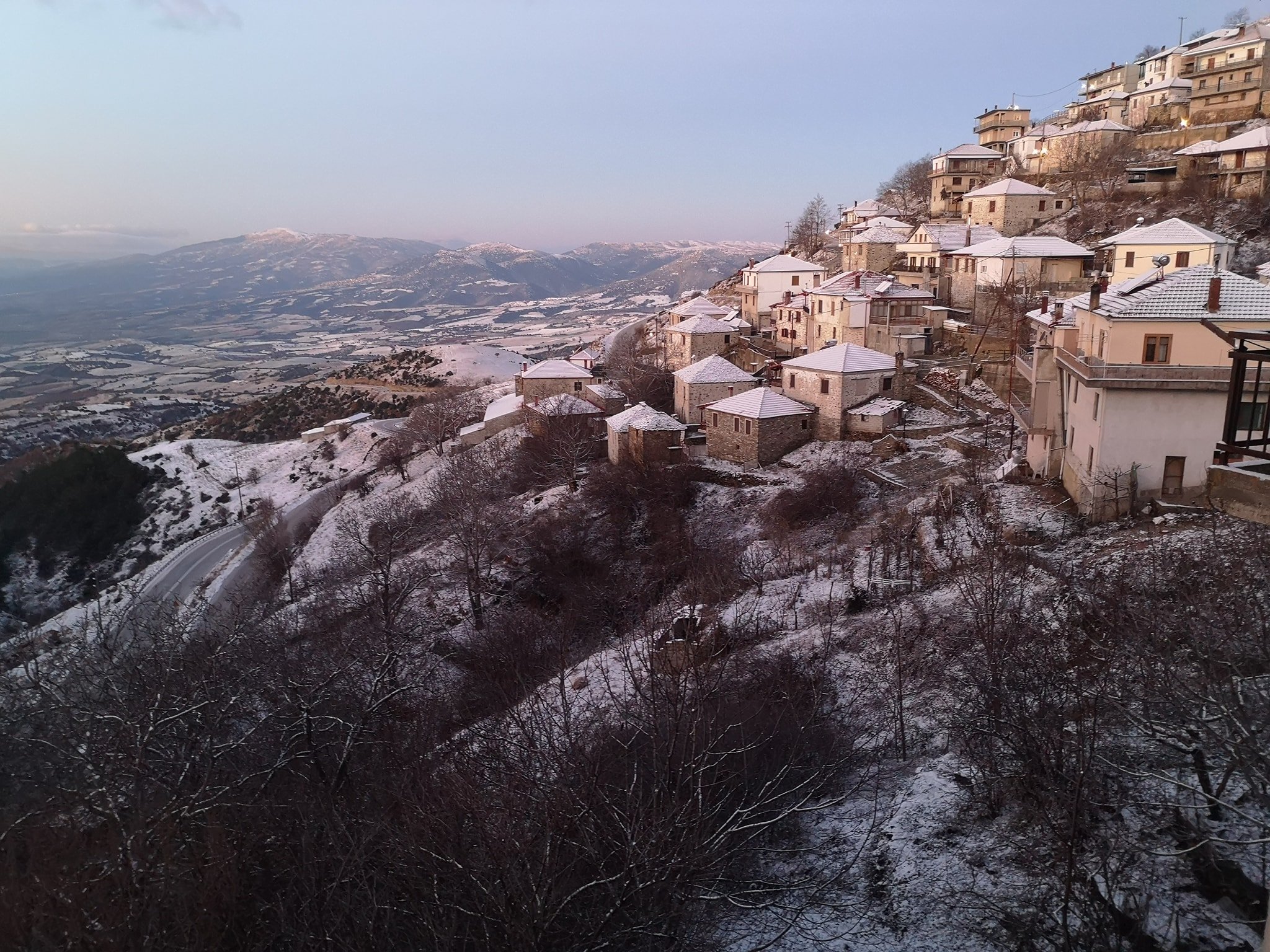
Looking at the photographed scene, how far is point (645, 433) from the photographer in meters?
33.7

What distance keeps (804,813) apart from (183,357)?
181063 mm

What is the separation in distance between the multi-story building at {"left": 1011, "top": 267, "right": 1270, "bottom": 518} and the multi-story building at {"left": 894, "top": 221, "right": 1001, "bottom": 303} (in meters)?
27.4

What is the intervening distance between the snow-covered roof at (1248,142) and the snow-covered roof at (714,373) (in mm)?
33789

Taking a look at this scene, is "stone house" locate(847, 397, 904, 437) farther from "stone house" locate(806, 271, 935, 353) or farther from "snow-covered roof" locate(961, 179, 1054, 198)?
"snow-covered roof" locate(961, 179, 1054, 198)

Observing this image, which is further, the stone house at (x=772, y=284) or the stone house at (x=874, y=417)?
the stone house at (x=772, y=284)

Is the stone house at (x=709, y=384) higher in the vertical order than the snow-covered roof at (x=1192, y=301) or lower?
lower

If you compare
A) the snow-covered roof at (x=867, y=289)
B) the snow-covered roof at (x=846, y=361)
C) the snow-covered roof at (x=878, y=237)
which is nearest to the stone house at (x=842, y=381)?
the snow-covered roof at (x=846, y=361)

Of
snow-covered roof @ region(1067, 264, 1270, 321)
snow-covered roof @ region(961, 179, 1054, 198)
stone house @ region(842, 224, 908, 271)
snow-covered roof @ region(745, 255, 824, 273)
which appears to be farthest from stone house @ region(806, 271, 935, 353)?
snow-covered roof @ region(1067, 264, 1270, 321)

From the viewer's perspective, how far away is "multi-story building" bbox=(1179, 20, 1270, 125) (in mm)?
54438

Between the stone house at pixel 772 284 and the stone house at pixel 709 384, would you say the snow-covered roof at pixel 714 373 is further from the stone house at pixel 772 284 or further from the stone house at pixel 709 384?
the stone house at pixel 772 284

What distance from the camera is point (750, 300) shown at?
5191 cm

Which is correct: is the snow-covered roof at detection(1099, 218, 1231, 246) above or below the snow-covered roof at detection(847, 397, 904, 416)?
above

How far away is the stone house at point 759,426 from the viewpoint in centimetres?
3238

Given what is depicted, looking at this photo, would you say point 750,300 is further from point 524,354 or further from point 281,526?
point 524,354
